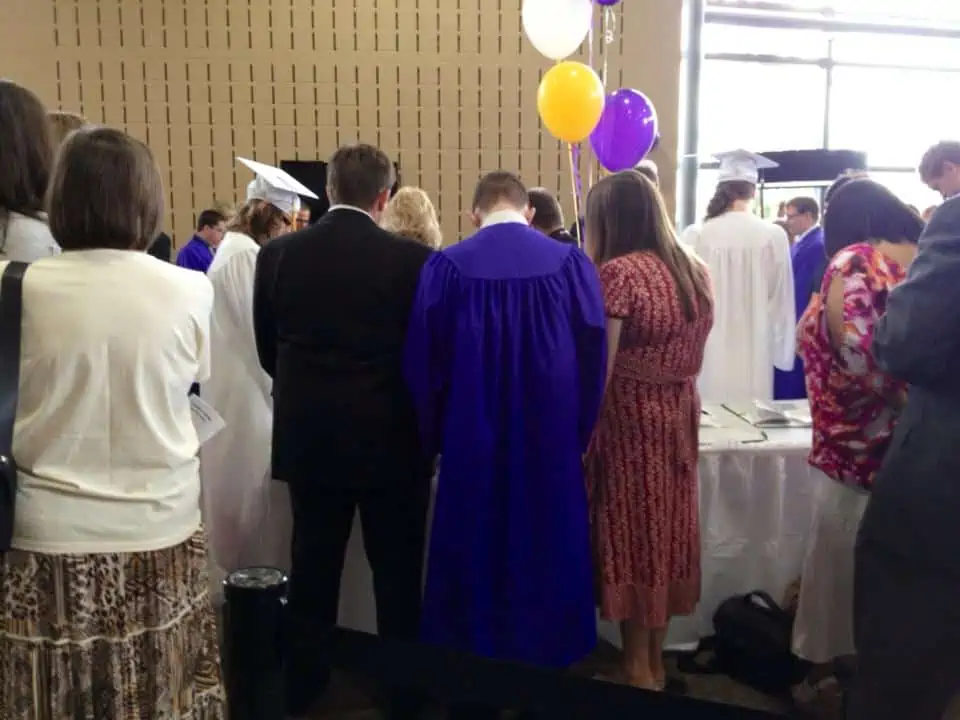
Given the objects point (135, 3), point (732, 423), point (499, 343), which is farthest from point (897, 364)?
point (135, 3)

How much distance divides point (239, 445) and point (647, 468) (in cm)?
126

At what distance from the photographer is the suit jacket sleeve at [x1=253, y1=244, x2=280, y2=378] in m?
2.21

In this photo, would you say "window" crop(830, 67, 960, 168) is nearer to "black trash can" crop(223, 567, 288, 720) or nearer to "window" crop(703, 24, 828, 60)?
"window" crop(703, 24, 828, 60)

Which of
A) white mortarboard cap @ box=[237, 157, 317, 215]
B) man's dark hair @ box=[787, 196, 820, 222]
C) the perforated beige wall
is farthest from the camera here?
the perforated beige wall

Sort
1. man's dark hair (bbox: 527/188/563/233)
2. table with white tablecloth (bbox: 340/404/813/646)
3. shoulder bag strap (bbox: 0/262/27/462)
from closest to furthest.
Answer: shoulder bag strap (bbox: 0/262/27/462) → table with white tablecloth (bbox: 340/404/813/646) → man's dark hair (bbox: 527/188/563/233)

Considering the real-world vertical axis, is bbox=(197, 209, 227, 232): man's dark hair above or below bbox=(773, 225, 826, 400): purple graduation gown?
above

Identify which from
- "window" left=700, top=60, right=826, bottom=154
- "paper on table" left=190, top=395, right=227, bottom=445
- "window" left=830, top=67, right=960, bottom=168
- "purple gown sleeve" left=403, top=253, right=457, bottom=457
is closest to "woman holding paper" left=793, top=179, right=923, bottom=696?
"purple gown sleeve" left=403, top=253, right=457, bottom=457

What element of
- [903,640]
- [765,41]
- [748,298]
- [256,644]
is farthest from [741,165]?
[765,41]

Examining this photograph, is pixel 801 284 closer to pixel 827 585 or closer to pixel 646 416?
pixel 827 585

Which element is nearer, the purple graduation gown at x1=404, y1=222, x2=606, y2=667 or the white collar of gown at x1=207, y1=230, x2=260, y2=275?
the purple graduation gown at x1=404, y1=222, x2=606, y2=667

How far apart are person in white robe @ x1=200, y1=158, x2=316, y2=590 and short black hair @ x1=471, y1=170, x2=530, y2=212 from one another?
0.86 metres

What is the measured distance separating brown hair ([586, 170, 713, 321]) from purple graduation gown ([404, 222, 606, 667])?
196 mm

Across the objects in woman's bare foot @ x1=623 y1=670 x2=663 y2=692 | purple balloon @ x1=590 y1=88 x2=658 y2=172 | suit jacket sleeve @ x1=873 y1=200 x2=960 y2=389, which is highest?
purple balloon @ x1=590 y1=88 x2=658 y2=172

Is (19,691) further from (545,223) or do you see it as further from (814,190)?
(814,190)
